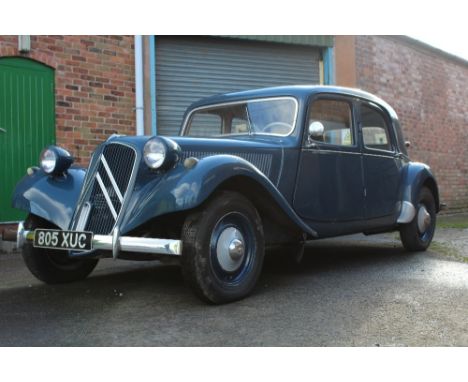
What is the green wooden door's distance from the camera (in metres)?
6.52

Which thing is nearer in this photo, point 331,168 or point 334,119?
point 331,168

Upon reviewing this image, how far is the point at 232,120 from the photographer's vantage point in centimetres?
476

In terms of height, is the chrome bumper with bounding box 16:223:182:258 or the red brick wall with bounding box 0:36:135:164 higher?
the red brick wall with bounding box 0:36:135:164

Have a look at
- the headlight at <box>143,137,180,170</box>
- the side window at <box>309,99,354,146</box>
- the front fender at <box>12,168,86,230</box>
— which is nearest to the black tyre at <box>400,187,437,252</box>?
the side window at <box>309,99,354,146</box>

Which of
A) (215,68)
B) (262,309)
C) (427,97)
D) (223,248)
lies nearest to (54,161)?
(223,248)

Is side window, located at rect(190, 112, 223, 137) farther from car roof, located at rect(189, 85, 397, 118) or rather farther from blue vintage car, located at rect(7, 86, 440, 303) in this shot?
car roof, located at rect(189, 85, 397, 118)

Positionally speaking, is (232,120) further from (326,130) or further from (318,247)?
(318,247)

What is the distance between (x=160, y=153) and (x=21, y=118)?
162 inches

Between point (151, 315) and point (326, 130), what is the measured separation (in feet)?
7.83

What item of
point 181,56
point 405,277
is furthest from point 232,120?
point 181,56

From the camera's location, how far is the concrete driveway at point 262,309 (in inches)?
107

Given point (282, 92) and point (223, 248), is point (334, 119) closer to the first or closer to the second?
point (282, 92)

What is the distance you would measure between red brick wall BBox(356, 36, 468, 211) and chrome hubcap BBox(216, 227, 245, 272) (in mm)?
7563

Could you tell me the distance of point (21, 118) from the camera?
21.9 feet
